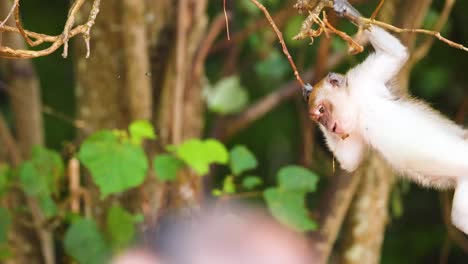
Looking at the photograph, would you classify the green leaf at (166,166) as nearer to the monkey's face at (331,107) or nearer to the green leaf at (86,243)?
the green leaf at (86,243)

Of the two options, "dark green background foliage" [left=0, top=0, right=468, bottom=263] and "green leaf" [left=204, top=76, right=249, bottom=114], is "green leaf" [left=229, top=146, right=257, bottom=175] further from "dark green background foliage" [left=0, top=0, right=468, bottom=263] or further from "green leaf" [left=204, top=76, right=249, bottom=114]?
"green leaf" [left=204, top=76, right=249, bottom=114]

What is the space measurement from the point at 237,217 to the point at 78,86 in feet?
1.88

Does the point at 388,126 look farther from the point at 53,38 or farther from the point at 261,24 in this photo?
the point at 261,24

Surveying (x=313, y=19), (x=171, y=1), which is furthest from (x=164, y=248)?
(x=313, y=19)

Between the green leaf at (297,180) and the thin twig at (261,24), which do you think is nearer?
the green leaf at (297,180)

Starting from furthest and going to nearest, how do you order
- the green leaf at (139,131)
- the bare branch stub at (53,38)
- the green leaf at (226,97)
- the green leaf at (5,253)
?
the green leaf at (226,97) < the green leaf at (5,253) < the green leaf at (139,131) < the bare branch stub at (53,38)

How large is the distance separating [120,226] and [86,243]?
95mm

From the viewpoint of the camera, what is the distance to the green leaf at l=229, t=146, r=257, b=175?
204 cm

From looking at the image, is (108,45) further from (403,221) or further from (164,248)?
(403,221)

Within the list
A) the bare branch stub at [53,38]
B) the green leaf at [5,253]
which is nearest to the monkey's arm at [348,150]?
the bare branch stub at [53,38]

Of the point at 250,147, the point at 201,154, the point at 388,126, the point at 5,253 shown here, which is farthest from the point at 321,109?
the point at 250,147

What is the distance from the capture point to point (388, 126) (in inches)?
58.0

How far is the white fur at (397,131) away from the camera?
4.78 ft

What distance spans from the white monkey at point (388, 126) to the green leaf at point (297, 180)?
44 cm
